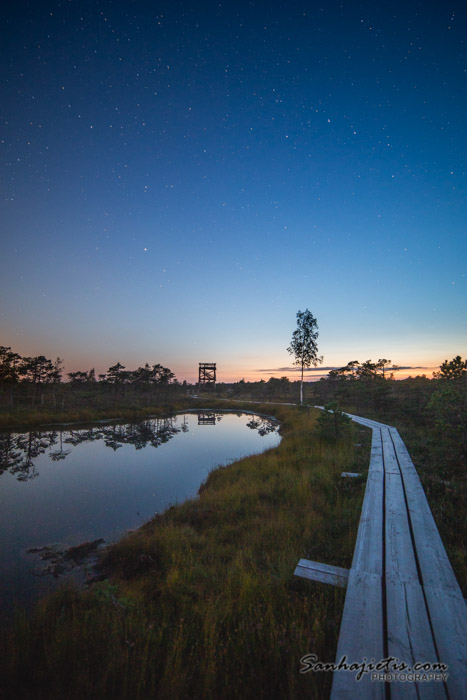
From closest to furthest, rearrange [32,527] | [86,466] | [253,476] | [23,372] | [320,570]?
[320,570] → [32,527] → [253,476] → [86,466] → [23,372]

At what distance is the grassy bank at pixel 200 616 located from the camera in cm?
236

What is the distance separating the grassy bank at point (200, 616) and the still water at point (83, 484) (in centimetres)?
168

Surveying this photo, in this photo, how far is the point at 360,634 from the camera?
2389mm

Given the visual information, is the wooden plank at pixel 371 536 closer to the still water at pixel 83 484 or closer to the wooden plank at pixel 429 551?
the wooden plank at pixel 429 551

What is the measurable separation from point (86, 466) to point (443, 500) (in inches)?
557

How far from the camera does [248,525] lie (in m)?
6.30

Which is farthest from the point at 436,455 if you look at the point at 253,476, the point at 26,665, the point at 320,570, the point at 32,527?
the point at 32,527

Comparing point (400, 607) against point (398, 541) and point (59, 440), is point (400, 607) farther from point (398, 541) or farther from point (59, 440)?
point (59, 440)

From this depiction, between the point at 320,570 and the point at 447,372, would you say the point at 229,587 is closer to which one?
the point at 320,570

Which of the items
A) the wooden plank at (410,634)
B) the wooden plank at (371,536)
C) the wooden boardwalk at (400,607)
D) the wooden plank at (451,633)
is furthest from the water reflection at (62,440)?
the wooden plank at (451,633)

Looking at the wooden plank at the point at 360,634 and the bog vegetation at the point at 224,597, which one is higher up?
the wooden plank at the point at 360,634

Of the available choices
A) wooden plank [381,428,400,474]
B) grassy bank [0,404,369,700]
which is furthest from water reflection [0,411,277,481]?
wooden plank [381,428,400,474]

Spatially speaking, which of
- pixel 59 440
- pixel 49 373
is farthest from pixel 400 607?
pixel 49 373

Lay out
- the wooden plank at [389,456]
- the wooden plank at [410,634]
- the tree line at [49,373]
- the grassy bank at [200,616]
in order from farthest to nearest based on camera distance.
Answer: the tree line at [49,373]
the wooden plank at [389,456]
the grassy bank at [200,616]
the wooden plank at [410,634]
